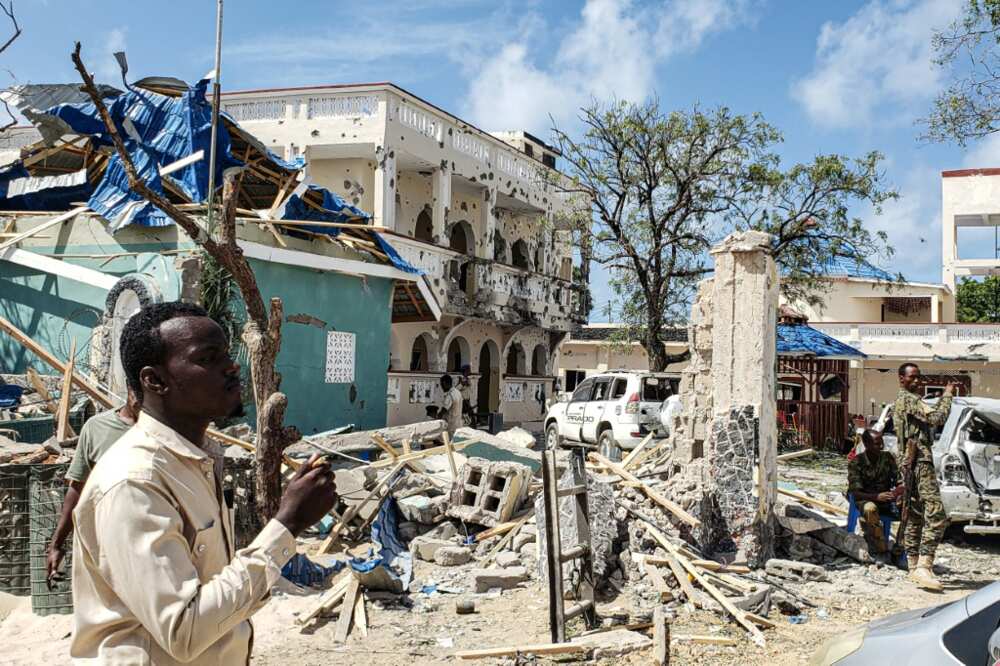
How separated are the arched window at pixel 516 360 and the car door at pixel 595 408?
25.2 ft

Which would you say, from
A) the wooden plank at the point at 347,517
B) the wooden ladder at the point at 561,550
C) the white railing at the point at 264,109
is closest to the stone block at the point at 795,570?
the wooden ladder at the point at 561,550

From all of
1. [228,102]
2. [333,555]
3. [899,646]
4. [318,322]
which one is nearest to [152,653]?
[899,646]

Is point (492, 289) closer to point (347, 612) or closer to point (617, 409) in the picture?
point (617, 409)

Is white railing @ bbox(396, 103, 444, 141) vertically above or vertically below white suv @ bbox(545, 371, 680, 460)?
above

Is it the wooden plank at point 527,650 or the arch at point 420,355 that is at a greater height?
the arch at point 420,355

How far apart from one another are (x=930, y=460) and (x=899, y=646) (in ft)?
18.1

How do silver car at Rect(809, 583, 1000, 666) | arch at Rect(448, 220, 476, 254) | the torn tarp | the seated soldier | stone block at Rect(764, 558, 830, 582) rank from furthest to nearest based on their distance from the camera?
1. arch at Rect(448, 220, 476, 254)
2. the seated soldier
3. stone block at Rect(764, 558, 830, 582)
4. the torn tarp
5. silver car at Rect(809, 583, 1000, 666)

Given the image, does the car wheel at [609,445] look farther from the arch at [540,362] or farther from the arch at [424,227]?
the arch at [540,362]

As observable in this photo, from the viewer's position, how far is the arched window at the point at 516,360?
25.7m

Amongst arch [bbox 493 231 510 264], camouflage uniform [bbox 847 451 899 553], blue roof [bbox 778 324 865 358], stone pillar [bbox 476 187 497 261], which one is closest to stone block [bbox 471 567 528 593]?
camouflage uniform [bbox 847 451 899 553]

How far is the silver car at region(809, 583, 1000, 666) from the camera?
3.08 meters

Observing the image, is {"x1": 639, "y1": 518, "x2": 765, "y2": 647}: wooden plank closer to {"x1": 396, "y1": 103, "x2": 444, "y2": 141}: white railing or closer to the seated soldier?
the seated soldier

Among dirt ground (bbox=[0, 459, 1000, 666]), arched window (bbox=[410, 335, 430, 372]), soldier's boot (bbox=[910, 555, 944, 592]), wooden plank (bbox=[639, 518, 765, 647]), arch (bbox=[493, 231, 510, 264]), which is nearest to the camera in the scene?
dirt ground (bbox=[0, 459, 1000, 666])

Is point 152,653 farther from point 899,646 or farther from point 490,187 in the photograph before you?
point 490,187
